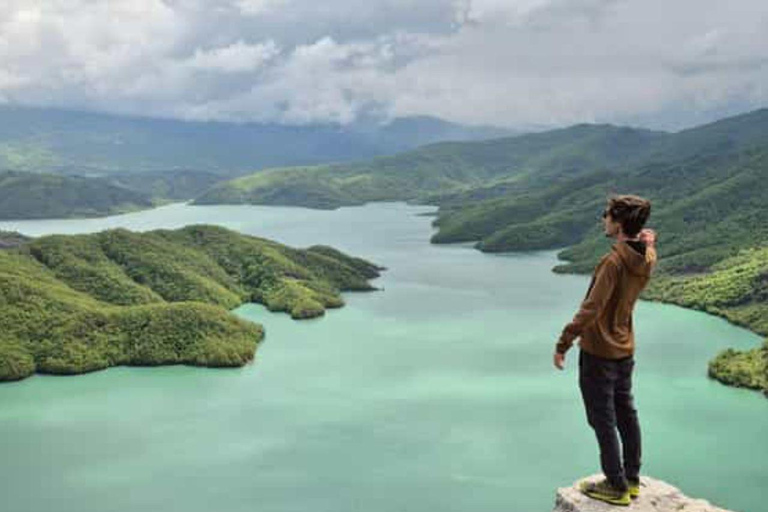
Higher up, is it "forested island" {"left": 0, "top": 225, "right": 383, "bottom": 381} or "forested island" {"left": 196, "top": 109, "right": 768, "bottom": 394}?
"forested island" {"left": 196, "top": 109, "right": 768, "bottom": 394}

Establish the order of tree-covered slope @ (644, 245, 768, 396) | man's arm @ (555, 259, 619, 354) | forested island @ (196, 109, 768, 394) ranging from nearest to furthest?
man's arm @ (555, 259, 619, 354)
tree-covered slope @ (644, 245, 768, 396)
forested island @ (196, 109, 768, 394)

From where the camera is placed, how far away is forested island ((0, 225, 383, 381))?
63.0 m

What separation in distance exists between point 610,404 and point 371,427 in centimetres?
4058

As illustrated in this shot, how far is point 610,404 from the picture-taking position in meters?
9.34

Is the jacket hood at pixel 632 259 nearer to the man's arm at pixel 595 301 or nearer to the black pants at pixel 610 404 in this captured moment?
the man's arm at pixel 595 301

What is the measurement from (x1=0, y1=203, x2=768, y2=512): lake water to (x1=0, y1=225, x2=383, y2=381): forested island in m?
2.21

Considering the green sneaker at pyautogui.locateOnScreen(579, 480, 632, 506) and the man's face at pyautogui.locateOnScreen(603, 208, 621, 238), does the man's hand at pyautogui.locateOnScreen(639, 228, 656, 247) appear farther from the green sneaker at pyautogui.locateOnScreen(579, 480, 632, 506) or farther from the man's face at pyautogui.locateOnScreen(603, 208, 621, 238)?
the green sneaker at pyautogui.locateOnScreen(579, 480, 632, 506)

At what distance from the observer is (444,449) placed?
44.3 meters

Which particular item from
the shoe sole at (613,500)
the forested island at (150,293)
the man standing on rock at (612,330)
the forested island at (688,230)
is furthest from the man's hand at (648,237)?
the forested island at (150,293)

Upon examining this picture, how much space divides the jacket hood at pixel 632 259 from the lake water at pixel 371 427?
30.0 meters

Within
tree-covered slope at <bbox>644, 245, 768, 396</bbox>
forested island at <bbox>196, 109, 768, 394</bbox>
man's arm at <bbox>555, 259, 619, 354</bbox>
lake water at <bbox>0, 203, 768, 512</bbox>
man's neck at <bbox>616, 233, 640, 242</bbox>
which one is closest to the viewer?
man's arm at <bbox>555, 259, 619, 354</bbox>

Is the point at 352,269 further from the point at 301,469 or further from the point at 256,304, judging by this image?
the point at 301,469

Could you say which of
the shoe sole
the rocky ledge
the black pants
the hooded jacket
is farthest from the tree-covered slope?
the hooded jacket

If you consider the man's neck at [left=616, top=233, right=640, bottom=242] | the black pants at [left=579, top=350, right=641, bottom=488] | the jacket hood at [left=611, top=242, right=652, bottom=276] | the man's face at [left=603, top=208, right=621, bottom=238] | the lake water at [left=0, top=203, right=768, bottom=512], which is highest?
the man's face at [left=603, top=208, right=621, bottom=238]
